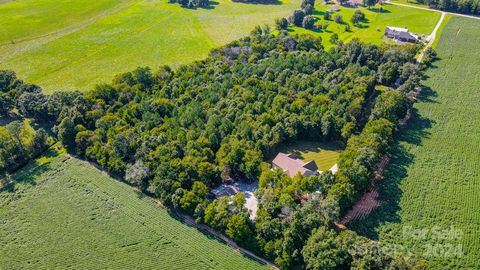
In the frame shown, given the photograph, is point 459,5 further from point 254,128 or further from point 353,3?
point 254,128

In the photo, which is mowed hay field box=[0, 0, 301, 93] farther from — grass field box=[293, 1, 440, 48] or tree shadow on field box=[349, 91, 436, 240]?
tree shadow on field box=[349, 91, 436, 240]

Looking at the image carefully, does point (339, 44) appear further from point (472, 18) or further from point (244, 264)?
point (244, 264)

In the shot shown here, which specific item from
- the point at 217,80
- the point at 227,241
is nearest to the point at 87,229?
the point at 227,241

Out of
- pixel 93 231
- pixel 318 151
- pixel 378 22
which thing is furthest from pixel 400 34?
pixel 93 231

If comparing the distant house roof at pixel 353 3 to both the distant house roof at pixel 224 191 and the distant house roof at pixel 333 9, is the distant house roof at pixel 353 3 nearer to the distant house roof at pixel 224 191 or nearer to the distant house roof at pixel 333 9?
the distant house roof at pixel 333 9

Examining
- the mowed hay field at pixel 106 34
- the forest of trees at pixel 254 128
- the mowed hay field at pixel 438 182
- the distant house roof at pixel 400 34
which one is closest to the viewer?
the forest of trees at pixel 254 128

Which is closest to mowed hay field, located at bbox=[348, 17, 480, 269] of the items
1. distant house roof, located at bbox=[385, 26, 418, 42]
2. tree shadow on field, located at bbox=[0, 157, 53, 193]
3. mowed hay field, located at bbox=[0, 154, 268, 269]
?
mowed hay field, located at bbox=[0, 154, 268, 269]

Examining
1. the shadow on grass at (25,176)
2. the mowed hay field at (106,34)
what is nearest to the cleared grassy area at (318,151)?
the shadow on grass at (25,176)
